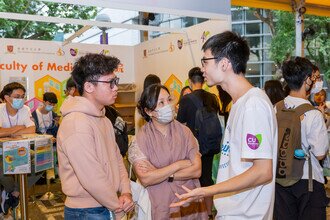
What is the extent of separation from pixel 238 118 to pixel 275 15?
814cm

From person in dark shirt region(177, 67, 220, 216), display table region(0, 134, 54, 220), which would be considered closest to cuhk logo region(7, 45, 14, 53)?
display table region(0, 134, 54, 220)

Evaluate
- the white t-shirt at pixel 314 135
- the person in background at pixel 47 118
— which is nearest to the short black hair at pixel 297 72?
the white t-shirt at pixel 314 135

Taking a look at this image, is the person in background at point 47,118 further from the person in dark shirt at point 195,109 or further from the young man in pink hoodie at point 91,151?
the young man in pink hoodie at point 91,151

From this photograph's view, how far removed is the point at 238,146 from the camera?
150 centimetres

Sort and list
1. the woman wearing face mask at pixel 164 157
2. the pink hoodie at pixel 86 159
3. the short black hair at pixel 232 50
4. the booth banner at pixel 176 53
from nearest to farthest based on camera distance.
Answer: the short black hair at pixel 232 50
the pink hoodie at pixel 86 159
the woman wearing face mask at pixel 164 157
the booth banner at pixel 176 53

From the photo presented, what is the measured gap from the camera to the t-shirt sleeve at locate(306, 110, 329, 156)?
2.32m

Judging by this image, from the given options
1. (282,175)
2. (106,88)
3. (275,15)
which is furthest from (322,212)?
(275,15)

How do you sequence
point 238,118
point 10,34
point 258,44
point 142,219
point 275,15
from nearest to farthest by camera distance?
point 238,118, point 142,219, point 275,15, point 10,34, point 258,44

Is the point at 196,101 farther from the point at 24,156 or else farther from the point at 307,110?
the point at 24,156

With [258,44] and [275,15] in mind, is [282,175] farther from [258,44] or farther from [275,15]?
[258,44]

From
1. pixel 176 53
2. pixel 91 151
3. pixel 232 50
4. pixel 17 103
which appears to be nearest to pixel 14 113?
pixel 17 103

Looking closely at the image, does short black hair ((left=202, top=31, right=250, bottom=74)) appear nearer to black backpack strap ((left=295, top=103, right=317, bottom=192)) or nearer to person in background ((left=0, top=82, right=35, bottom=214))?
black backpack strap ((left=295, top=103, right=317, bottom=192))

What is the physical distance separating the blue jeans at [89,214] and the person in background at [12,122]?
7.70 ft

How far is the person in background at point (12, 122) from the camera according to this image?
404 cm
